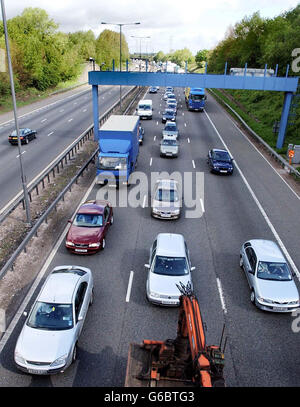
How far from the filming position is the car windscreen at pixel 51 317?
32.2ft

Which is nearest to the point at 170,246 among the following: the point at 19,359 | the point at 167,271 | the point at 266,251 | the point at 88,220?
the point at 167,271

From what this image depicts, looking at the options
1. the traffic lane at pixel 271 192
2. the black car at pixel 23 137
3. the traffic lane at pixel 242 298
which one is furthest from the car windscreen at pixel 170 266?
the black car at pixel 23 137

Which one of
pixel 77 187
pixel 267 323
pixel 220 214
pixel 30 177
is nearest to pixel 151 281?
pixel 267 323

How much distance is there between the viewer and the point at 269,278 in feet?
41.2

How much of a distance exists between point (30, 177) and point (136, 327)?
1570cm

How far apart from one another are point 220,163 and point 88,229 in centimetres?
1403

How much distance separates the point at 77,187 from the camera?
22125 millimetres

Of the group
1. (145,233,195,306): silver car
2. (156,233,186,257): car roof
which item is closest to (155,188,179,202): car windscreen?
(156,233,186,257): car roof

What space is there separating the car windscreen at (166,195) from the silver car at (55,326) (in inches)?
324

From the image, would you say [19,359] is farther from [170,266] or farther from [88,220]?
[88,220]

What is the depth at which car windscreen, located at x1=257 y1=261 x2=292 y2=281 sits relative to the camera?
12.6 m

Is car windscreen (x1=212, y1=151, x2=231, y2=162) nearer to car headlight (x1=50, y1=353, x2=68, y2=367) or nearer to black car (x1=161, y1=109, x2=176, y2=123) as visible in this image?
black car (x1=161, y1=109, x2=176, y2=123)
